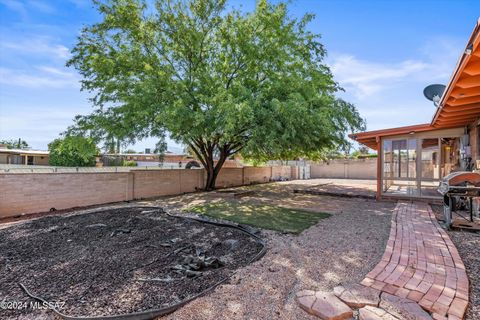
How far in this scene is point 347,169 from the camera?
24.1 metres

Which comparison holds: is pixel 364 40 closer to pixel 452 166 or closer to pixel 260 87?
pixel 260 87

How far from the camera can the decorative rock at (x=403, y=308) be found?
2371mm

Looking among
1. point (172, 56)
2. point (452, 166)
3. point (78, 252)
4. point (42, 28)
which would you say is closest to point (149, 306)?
point (78, 252)

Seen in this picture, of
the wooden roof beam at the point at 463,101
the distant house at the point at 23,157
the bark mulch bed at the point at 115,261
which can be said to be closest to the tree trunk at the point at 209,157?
the bark mulch bed at the point at 115,261

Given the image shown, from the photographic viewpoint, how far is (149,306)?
2.67m

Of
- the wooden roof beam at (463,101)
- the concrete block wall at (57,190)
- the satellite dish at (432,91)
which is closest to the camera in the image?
the wooden roof beam at (463,101)

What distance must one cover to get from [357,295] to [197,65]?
9727mm

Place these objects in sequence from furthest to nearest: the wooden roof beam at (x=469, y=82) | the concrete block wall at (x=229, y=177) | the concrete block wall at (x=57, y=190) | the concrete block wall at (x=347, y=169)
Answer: the concrete block wall at (x=347, y=169)
the concrete block wall at (x=229, y=177)
the concrete block wall at (x=57, y=190)
the wooden roof beam at (x=469, y=82)

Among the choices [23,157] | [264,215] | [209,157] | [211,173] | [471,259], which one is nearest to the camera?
[471,259]

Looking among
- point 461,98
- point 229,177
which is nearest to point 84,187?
point 229,177

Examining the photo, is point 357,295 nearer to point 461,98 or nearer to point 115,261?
point 115,261

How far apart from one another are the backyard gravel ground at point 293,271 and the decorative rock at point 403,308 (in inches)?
20.6

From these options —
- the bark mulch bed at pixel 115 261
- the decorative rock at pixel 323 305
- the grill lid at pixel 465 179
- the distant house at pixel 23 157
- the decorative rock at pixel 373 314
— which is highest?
the distant house at pixel 23 157

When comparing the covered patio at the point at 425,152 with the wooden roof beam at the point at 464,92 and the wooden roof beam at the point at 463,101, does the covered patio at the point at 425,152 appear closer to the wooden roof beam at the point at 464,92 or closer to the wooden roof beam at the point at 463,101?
the wooden roof beam at the point at 463,101
